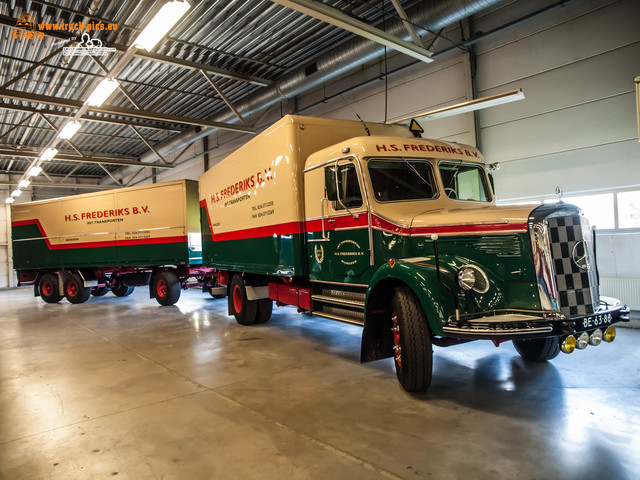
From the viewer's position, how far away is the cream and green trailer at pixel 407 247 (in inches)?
138

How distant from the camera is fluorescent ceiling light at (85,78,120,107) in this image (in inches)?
312

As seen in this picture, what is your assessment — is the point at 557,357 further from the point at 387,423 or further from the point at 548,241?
the point at 387,423

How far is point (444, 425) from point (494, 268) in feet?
4.62

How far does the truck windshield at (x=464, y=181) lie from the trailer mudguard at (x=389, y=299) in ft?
4.82

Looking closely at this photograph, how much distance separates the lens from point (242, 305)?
7648 mm

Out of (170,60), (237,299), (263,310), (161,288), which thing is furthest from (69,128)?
(263,310)

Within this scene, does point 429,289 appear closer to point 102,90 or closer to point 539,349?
point 539,349

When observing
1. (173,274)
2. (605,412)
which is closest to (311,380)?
(605,412)

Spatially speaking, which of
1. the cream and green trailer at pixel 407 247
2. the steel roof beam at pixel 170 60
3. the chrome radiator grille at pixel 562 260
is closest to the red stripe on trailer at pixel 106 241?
the cream and green trailer at pixel 407 247

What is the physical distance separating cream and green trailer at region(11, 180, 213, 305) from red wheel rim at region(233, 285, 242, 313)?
9.51ft

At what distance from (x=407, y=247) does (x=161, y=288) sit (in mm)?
8334

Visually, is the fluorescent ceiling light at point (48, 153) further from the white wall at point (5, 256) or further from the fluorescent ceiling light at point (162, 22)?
the white wall at point (5, 256)

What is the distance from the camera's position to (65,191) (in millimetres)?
23797

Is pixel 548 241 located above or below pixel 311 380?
above
